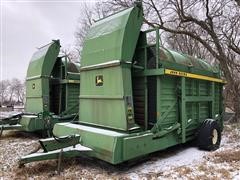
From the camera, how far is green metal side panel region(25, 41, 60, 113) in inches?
336

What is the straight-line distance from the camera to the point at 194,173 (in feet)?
15.2

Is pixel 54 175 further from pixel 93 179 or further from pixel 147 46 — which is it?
pixel 147 46

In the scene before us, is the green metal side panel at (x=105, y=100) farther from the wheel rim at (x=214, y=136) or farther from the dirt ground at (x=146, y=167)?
the wheel rim at (x=214, y=136)

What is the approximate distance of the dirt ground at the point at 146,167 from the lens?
4.51 m

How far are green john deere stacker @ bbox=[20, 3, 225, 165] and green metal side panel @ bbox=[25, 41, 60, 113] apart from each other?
2.59 meters

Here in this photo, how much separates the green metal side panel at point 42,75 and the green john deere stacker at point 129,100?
259cm

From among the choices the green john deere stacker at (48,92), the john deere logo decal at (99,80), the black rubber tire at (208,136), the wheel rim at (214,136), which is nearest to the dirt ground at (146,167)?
the black rubber tire at (208,136)

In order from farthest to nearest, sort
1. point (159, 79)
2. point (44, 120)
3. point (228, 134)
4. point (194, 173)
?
point (228, 134) < point (44, 120) < point (159, 79) < point (194, 173)

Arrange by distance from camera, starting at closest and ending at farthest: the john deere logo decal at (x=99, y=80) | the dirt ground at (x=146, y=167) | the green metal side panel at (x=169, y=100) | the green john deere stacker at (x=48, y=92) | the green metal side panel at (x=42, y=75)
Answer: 1. the dirt ground at (x=146, y=167)
2. the john deere logo decal at (x=99, y=80)
3. the green metal side panel at (x=169, y=100)
4. the green john deere stacker at (x=48, y=92)
5. the green metal side panel at (x=42, y=75)

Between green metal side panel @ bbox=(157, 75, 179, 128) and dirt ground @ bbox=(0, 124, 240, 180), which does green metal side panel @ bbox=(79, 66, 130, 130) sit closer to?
dirt ground @ bbox=(0, 124, 240, 180)

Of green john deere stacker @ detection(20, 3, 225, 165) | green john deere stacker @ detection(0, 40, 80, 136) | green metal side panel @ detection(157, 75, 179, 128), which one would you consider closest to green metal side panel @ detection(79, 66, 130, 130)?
green john deere stacker @ detection(20, 3, 225, 165)

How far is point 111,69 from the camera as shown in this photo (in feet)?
17.1

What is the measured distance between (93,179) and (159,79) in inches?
93.9

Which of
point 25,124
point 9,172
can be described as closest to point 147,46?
point 9,172
